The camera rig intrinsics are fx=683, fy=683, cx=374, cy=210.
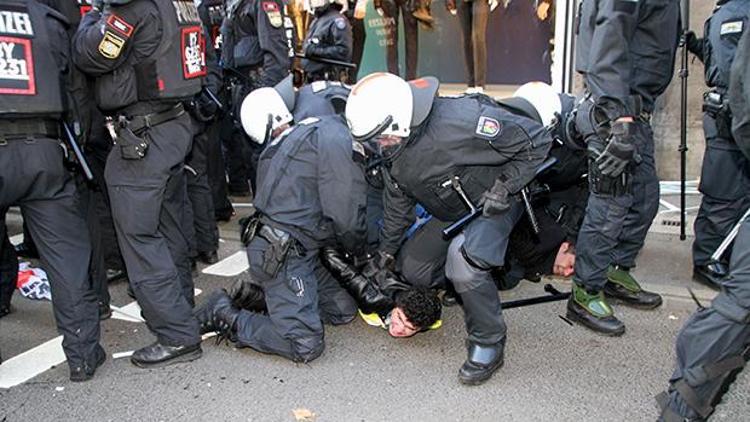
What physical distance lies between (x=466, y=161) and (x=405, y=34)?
4.49 meters

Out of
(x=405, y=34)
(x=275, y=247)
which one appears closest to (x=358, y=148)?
(x=275, y=247)

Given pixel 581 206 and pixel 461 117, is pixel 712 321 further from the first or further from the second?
pixel 581 206

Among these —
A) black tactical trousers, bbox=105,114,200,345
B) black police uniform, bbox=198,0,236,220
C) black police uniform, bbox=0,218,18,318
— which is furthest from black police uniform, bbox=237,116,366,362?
black police uniform, bbox=198,0,236,220

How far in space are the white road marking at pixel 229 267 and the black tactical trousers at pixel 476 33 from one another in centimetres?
315

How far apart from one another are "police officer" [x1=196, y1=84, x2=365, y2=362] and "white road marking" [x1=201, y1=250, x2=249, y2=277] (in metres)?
1.15

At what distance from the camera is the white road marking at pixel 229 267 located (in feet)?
15.5

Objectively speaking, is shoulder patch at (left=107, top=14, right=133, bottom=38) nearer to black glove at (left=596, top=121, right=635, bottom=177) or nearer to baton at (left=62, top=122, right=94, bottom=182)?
baton at (left=62, top=122, right=94, bottom=182)

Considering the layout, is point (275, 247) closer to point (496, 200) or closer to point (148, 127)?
point (148, 127)

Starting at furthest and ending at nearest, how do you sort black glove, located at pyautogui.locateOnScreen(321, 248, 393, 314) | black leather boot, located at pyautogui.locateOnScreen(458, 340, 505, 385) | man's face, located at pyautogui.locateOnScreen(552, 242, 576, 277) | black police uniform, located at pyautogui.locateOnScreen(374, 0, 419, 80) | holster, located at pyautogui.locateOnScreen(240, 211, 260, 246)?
black police uniform, located at pyautogui.locateOnScreen(374, 0, 419, 80) < man's face, located at pyautogui.locateOnScreen(552, 242, 576, 277) < black glove, located at pyautogui.locateOnScreen(321, 248, 393, 314) < holster, located at pyautogui.locateOnScreen(240, 211, 260, 246) < black leather boot, located at pyautogui.locateOnScreen(458, 340, 505, 385)

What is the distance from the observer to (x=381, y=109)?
291 cm

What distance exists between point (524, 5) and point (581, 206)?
9.73 ft

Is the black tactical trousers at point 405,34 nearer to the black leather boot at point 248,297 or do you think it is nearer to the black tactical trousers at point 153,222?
the black leather boot at point 248,297

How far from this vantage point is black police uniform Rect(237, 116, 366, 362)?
3262 millimetres

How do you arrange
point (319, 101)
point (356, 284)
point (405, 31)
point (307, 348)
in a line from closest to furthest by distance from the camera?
point (307, 348)
point (356, 284)
point (319, 101)
point (405, 31)
